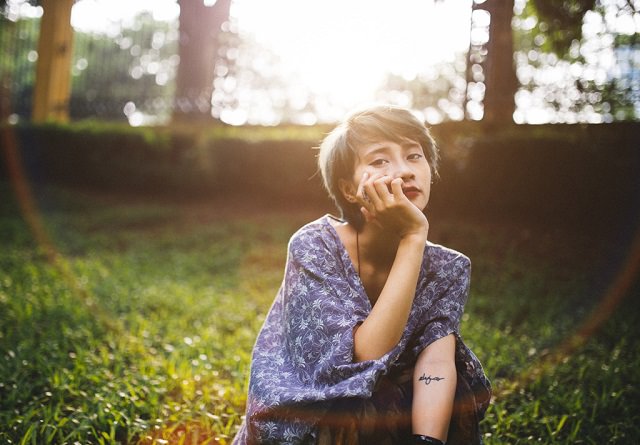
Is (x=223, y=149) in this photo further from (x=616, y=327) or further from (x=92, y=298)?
(x=616, y=327)

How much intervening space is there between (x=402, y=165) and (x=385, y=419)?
0.88 metres

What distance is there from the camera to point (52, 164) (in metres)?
9.61

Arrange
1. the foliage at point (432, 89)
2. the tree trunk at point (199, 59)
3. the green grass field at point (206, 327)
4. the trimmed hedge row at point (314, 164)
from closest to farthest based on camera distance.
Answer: the green grass field at point (206, 327) → the trimmed hedge row at point (314, 164) → the foliage at point (432, 89) → the tree trunk at point (199, 59)

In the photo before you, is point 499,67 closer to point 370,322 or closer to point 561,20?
point 561,20

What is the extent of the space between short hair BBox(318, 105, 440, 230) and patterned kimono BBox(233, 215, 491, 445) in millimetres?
139

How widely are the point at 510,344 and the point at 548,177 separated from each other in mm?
2435

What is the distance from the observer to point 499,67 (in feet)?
21.7

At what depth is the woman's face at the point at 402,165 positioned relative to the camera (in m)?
2.08

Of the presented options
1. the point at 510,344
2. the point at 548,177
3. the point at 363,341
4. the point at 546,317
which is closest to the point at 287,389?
the point at 363,341

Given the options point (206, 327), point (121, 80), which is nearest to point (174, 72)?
point (121, 80)

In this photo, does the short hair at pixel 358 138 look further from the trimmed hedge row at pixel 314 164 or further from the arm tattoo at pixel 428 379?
the trimmed hedge row at pixel 314 164

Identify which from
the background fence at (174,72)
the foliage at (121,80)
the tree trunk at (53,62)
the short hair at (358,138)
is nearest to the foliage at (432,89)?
the background fence at (174,72)

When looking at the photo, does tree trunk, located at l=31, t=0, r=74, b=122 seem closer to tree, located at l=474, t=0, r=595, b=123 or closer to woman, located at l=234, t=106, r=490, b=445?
tree, located at l=474, t=0, r=595, b=123

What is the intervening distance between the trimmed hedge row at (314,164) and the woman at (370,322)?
115 centimetres
